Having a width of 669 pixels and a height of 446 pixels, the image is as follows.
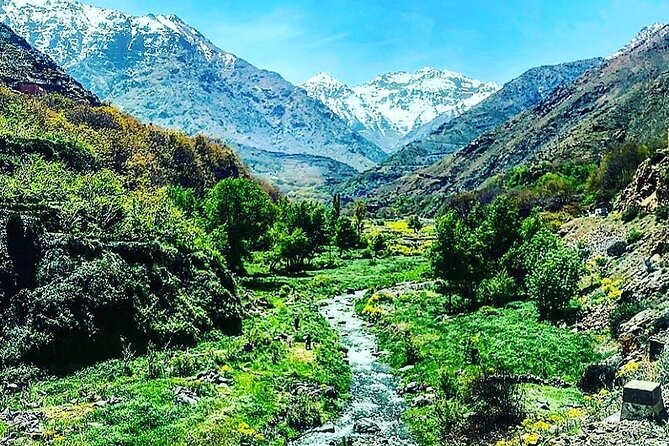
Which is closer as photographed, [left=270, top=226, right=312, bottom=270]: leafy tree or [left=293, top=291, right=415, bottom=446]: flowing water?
[left=293, top=291, right=415, bottom=446]: flowing water

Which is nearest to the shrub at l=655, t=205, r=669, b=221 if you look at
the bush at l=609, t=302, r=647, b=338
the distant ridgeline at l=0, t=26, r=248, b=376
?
the bush at l=609, t=302, r=647, b=338

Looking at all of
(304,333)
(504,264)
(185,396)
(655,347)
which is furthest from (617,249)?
(185,396)

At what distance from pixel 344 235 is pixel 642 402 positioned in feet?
351

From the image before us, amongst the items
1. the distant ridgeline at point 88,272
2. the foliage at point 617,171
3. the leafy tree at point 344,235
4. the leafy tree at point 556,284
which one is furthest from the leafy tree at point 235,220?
the foliage at point 617,171

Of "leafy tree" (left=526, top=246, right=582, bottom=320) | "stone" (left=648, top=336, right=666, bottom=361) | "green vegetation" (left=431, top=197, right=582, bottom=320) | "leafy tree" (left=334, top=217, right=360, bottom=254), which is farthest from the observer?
"leafy tree" (left=334, top=217, right=360, bottom=254)

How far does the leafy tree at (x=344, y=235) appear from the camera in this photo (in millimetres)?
132750

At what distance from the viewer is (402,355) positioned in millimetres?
51062

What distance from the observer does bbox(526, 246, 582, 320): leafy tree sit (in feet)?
178

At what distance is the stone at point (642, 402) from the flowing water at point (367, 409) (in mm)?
12227

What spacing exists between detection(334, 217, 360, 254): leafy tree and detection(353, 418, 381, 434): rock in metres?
92.4

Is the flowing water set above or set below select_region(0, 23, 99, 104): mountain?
below

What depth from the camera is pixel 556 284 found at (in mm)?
54500

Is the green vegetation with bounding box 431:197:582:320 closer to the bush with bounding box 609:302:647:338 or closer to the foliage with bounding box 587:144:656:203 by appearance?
the bush with bounding box 609:302:647:338

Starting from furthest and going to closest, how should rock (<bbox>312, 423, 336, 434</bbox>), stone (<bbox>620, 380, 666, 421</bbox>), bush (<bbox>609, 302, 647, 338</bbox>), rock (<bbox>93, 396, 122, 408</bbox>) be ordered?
bush (<bbox>609, 302, 647, 338</bbox>), rock (<bbox>312, 423, 336, 434</bbox>), rock (<bbox>93, 396, 122, 408</bbox>), stone (<bbox>620, 380, 666, 421</bbox>)
